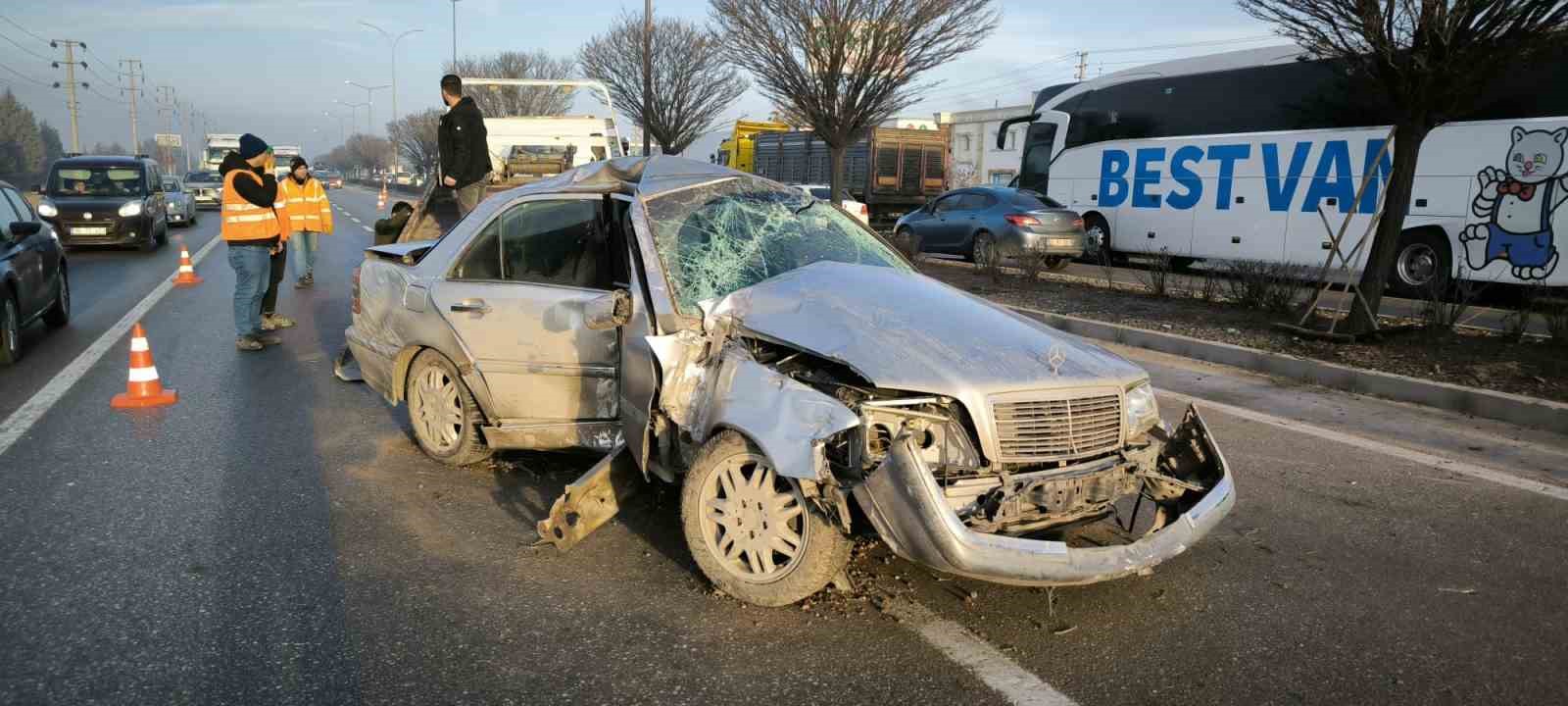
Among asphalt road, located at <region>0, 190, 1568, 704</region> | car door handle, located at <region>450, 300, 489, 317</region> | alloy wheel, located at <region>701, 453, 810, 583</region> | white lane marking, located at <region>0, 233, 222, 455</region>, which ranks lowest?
asphalt road, located at <region>0, 190, 1568, 704</region>

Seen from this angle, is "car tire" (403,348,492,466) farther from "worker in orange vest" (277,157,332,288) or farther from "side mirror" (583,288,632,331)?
"worker in orange vest" (277,157,332,288)

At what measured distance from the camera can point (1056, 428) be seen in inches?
135

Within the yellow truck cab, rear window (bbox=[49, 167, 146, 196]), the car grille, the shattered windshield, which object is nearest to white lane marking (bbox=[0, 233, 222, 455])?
the shattered windshield

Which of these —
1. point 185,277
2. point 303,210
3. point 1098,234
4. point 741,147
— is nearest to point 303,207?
point 303,210

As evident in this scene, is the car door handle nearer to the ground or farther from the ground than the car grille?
farther from the ground

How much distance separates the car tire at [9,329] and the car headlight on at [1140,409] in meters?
8.21

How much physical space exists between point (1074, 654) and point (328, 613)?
99.9 inches

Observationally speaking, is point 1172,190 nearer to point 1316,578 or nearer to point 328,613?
point 1316,578

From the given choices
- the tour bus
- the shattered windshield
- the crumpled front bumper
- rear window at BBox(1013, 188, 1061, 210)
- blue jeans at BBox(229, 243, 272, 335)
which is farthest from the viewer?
rear window at BBox(1013, 188, 1061, 210)

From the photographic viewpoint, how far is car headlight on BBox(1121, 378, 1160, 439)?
3.76 m

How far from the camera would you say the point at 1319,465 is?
5684mm

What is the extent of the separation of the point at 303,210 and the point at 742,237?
384 inches

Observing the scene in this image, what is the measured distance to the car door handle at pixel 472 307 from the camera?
500 centimetres

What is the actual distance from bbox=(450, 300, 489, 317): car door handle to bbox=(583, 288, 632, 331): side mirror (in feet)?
3.62
